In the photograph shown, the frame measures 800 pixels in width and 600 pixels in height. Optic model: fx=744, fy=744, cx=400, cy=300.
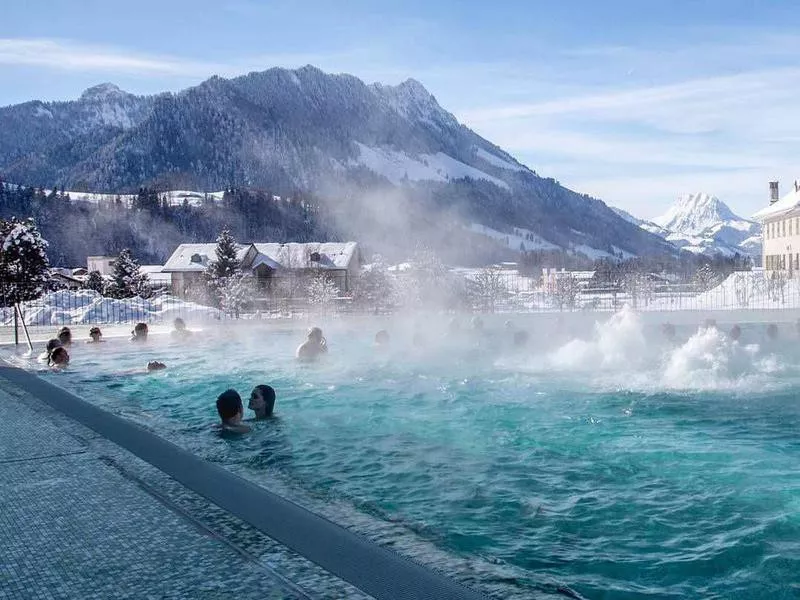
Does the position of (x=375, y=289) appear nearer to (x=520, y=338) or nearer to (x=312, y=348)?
(x=520, y=338)

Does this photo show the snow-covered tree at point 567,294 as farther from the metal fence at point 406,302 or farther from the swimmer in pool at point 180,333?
the swimmer in pool at point 180,333

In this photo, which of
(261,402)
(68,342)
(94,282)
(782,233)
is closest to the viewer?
(261,402)

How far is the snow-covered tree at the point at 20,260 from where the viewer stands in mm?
20352

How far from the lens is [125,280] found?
5147 centimetres

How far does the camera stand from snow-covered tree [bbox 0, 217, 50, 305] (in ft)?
66.8

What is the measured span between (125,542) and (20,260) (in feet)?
57.3

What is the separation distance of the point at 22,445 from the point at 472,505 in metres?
5.35

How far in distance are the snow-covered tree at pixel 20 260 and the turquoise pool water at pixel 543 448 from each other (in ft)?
8.09

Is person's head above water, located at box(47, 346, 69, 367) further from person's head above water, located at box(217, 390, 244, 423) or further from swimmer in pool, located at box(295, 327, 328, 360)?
person's head above water, located at box(217, 390, 244, 423)

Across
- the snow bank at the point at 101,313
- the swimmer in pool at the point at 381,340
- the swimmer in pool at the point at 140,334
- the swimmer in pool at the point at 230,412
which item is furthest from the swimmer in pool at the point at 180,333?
the swimmer in pool at the point at 230,412

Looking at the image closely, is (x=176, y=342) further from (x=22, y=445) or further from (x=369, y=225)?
(x=369, y=225)

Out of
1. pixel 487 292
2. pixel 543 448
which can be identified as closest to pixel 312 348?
pixel 543 448

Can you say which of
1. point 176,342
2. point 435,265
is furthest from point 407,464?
point 435,265

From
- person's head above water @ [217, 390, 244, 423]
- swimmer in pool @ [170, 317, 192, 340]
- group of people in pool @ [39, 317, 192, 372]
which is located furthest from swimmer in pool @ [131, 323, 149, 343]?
person's head above water @ [217, 390, 244, 423]
